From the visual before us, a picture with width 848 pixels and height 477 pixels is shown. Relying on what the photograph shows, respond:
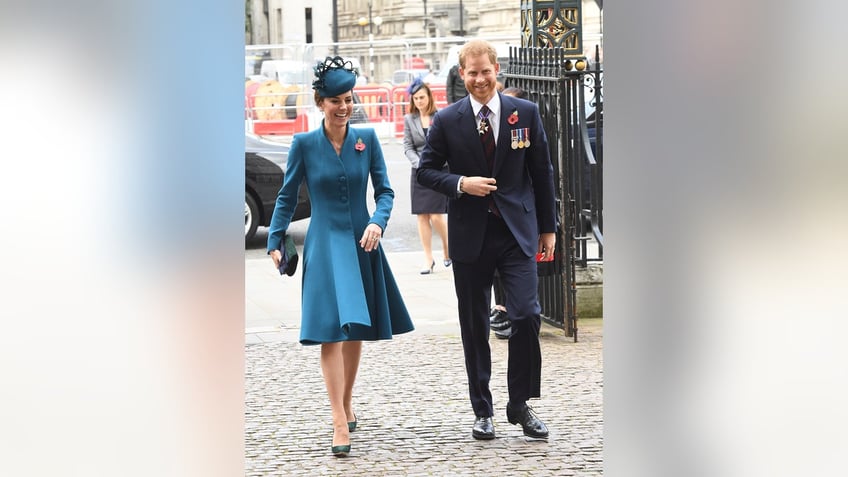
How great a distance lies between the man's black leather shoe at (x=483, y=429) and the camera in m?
6.32

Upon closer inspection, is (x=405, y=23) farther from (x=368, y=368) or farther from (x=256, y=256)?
(x=368, y=368)

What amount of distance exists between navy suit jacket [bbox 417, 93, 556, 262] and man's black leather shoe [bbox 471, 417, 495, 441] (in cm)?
77

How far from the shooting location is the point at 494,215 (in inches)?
245

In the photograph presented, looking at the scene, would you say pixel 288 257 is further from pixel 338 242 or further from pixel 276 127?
pixel 276 127

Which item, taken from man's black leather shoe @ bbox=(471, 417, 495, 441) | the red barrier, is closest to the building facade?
the red barrier

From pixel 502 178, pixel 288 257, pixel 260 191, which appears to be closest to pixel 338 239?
pixel 288 257

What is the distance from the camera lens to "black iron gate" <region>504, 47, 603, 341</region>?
343 inches

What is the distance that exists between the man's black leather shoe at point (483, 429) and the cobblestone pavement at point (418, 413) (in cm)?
4

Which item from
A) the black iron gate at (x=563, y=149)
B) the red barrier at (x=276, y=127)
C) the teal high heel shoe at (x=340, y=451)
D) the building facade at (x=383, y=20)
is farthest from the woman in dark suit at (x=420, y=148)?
the building facade at (x=383, y=20)

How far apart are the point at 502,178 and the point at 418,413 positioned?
1.42 metres

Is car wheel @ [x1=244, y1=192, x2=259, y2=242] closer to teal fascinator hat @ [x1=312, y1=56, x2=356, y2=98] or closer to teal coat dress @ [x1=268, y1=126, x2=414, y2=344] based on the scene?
teal coat dress @ [x1=268, y1=126, x2=414, y2=344]
